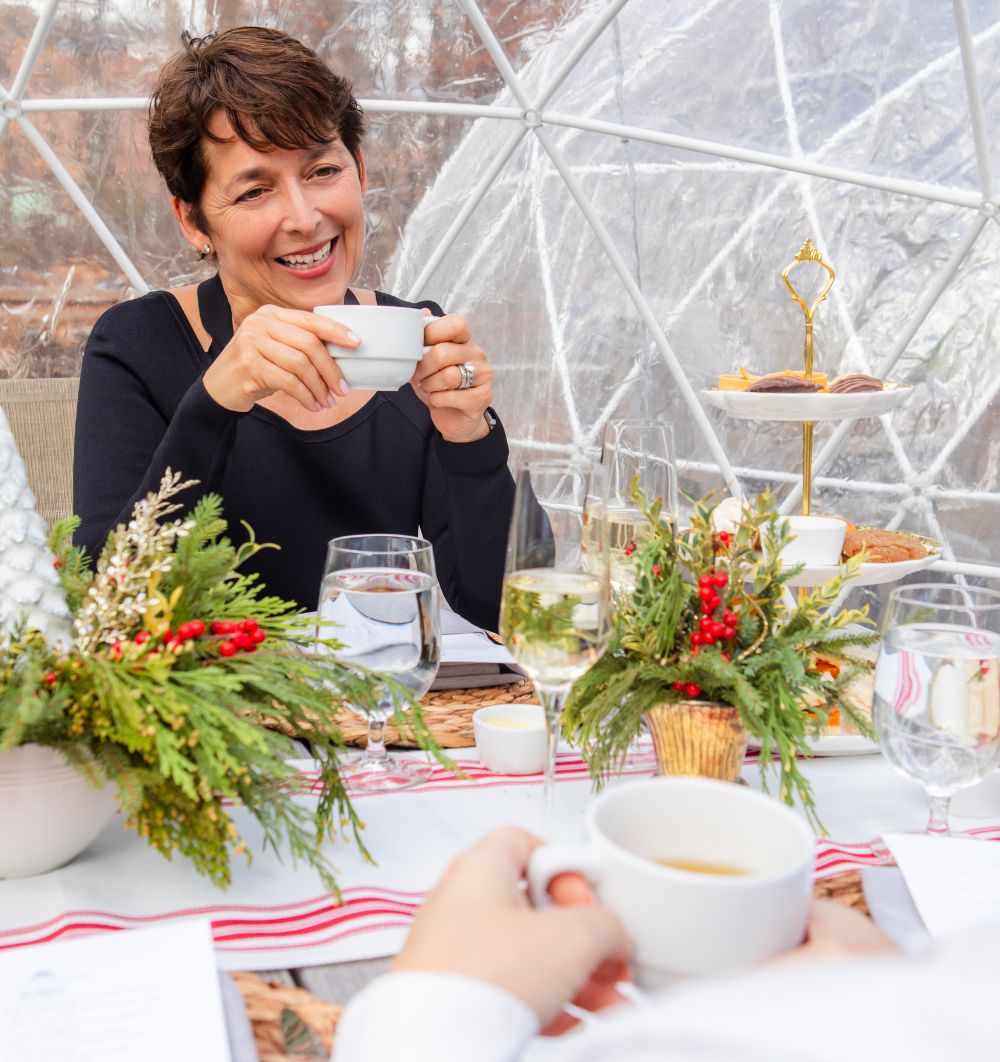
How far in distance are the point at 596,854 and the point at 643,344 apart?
3895 millimetres

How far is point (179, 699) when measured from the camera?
888mm

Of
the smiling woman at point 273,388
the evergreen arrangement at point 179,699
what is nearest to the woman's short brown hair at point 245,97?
the smiling woman at point 273,388

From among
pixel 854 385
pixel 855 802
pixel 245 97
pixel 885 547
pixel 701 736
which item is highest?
pixel 245 97

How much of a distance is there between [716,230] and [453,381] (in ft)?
8.91

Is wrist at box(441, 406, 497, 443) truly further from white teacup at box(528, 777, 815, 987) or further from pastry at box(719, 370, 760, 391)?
white teacup at box(528, 777, 815, 987)

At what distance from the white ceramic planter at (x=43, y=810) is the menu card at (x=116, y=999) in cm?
13

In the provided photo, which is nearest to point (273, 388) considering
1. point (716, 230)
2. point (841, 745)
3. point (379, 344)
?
point (379, 344)

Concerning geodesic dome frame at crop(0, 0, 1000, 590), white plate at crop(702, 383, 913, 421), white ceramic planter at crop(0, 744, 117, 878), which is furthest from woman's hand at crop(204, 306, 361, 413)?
geodesic dome frame at crop(0, 0, 1000, 590)

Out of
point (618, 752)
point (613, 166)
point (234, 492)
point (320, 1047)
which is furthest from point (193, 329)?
point (613, 166)

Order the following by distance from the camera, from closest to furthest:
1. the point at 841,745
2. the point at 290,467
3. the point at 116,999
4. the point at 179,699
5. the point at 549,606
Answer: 1. the point at 116,999
2. the point at 179,699
3. the point at 549,606
4. the point at 841,745
5. the point at 290,467

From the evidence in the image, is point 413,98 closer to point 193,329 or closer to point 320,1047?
point 193,329

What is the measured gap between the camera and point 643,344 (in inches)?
172

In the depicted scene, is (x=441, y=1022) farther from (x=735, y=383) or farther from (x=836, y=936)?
(x=735, y=383)

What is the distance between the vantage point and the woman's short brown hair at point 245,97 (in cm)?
199
